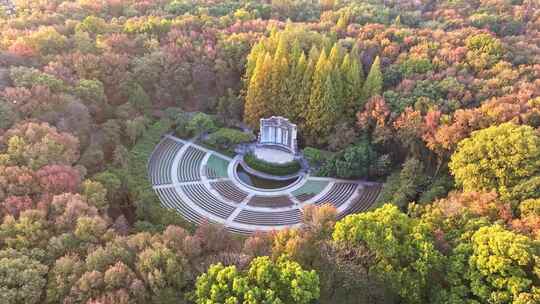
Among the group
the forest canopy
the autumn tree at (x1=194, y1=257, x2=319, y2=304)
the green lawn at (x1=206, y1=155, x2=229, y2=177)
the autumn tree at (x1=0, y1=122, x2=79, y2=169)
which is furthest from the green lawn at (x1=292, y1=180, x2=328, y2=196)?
the autumn tree at (x1=0, y1=122, x2=79, y2=169)

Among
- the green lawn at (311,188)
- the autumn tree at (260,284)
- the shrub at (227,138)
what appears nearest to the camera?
the autumn tree at (260,284)

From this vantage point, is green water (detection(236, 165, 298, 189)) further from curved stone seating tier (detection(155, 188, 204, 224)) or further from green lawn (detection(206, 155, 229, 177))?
curved stone seating tier (detection(155, 188, 204, 224))

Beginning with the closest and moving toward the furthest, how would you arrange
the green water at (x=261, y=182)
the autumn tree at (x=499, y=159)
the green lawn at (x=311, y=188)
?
the autumn tree at (x=499, y=159) → the green lawn at (x=311, y=188) → the green water at (x=261, y=182)

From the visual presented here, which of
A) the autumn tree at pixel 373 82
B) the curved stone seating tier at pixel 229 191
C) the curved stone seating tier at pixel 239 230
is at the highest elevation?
the autumn tree at pixel 373 82

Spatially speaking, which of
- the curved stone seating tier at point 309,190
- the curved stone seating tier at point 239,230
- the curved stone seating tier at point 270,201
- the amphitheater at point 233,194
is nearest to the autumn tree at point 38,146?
the amphitheater at point 233,194

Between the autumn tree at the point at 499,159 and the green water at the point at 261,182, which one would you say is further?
the green water at the point at 261,182

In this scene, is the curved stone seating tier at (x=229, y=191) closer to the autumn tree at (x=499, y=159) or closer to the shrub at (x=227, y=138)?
the shrub at (x=227, y=138)

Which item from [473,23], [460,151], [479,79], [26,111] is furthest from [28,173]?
[473,23]
